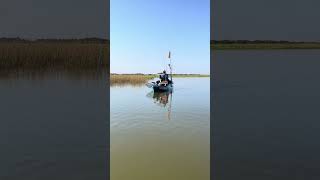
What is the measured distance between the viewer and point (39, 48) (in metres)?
24.0

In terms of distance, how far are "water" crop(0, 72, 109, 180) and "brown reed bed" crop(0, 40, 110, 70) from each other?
4534 mm

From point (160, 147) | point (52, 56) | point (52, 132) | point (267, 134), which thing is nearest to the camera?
point (160, 147)

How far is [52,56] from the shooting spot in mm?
23969

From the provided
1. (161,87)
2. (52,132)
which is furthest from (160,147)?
(161,87)

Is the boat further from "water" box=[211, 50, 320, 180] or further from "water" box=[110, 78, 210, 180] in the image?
"water" box=[110, 78, 210, 180]

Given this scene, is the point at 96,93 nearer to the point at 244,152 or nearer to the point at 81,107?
the point at 81,107

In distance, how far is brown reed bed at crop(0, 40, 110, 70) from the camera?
909 inches

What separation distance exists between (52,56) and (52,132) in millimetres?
15154

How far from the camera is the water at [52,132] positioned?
273 inches

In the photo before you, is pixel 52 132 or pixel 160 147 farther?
pixel 52 132

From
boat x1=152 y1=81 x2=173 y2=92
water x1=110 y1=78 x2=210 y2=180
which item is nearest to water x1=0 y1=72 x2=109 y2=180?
water x1=110 y1=78 x2=210 y2=180

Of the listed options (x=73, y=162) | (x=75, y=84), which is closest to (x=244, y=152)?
(x=73, y=162)

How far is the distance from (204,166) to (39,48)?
63.2 feet

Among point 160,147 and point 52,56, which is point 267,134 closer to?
point 160,147
